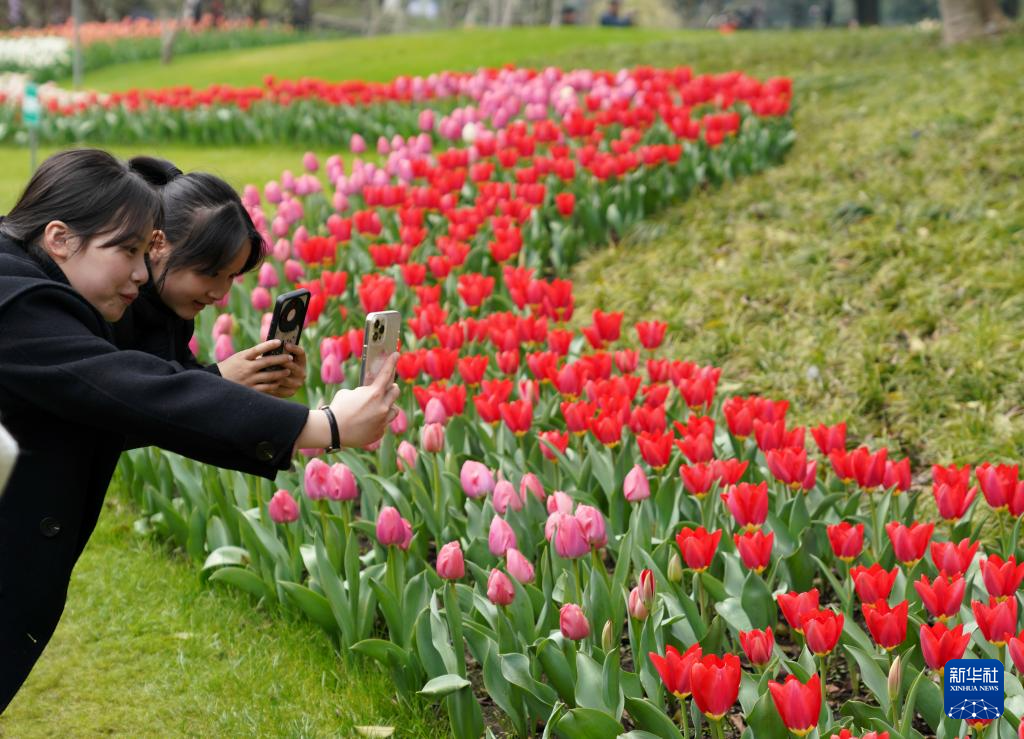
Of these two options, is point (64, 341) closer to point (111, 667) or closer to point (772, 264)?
point (111, 667)

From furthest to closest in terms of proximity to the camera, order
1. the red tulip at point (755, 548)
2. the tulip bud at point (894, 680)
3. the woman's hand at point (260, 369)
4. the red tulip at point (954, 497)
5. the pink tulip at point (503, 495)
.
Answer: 1. the pink tulip at point (503, 495)
2. the red tulip at point (954, 497)
3. the red tulip at point (755, 548)
4. the woman's hand at point (260, 369)
5. the tulip bud at point (894, 680)

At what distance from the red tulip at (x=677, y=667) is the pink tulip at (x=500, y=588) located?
1.70 feet

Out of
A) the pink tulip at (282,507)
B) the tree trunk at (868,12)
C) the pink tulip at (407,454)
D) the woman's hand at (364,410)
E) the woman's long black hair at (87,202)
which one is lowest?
the pink tulip at (282,507)

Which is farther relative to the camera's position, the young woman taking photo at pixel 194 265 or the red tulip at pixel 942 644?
the young woman taking photo at pixel 194 265

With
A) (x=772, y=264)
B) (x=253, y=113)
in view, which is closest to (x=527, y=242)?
(x=772, y=264)

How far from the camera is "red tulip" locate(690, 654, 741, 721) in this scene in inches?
85.8

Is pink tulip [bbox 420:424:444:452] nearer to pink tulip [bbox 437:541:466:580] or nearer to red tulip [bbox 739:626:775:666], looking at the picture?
pink tulip [bbox 437:541:466:580]

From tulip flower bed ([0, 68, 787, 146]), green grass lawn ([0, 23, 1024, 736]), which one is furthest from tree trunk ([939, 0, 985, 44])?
tulip flower bed ([0, 68, 787, 146])

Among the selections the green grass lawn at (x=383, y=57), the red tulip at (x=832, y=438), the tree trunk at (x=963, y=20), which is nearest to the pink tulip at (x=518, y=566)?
the red tulip at (x=832, y=438)

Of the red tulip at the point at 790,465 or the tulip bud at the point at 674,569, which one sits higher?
the red tulip at the point at 790,465

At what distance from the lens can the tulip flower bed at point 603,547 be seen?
2.50m

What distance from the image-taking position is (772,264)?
6.50 meters

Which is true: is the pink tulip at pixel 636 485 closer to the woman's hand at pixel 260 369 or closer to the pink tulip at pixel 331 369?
the woman's hand at pixel 260 369

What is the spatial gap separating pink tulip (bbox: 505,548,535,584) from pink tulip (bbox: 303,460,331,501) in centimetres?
64
